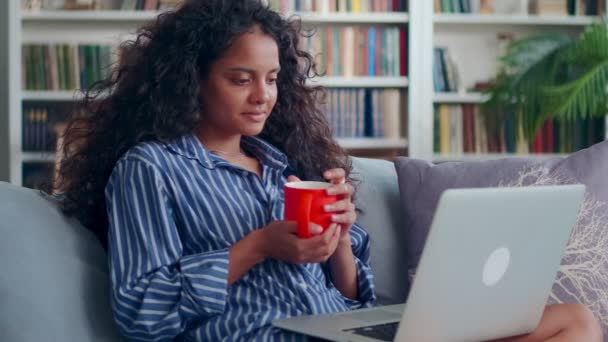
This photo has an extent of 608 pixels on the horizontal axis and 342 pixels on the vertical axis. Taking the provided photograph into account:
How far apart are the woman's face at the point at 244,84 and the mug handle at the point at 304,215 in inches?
11.4

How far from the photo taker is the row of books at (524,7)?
421 cm

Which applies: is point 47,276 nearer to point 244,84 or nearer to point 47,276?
point 47,276

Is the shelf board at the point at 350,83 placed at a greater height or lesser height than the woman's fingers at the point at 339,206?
greater

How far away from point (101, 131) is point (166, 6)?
7.89ft

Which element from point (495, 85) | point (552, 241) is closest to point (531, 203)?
point (552, 241)

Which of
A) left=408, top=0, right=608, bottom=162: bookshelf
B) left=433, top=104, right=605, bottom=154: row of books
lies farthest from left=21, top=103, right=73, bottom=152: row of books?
left=433, top=104, right=605, bottom=154: row of books

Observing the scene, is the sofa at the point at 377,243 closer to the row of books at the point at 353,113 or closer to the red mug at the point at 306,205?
the red mug at the point at 306,205

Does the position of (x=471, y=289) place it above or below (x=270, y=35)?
below

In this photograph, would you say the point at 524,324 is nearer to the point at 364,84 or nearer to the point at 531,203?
the point at 531,203

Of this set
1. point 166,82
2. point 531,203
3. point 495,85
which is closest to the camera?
point 531,203

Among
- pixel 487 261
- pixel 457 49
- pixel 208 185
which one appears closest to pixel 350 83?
pixel 457 49

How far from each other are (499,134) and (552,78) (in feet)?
1.81

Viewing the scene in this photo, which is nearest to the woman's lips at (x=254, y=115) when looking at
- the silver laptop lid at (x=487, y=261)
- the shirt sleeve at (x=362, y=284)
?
the shirt sleeve at (x=362, y=284)

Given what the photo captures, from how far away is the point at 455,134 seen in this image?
4289mm
